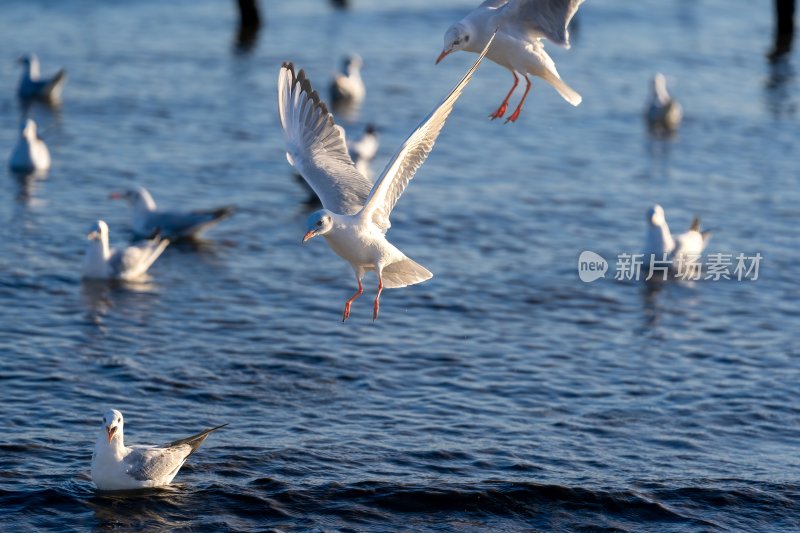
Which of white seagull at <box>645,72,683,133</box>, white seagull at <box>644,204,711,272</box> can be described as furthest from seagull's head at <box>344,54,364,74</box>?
white seagull at <box>644,204,711,272</box>

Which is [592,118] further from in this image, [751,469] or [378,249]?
[378,249]

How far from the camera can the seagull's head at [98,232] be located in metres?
15.6

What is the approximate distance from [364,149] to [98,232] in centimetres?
528

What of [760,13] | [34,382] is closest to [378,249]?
[34,382]

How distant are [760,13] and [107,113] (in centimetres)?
1757

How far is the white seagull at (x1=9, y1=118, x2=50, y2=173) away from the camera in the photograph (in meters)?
19.2

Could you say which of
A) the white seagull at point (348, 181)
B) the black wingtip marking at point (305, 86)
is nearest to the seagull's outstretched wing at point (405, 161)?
the white seagull at point (348, 181)

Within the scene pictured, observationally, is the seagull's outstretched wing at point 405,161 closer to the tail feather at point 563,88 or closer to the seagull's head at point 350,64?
the tail feather at point 563,88

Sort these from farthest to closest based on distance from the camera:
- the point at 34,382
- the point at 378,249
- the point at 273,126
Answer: the point at 273,126
the point at 34,382
the point at 378,249

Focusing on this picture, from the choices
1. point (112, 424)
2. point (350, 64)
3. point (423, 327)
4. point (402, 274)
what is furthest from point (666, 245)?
point (350, 64)

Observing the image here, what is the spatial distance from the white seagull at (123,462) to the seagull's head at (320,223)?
2310 millimetres

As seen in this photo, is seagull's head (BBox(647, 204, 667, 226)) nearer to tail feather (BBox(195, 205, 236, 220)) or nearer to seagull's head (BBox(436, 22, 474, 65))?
tail feather (BBox(195, 205, 236, 220))

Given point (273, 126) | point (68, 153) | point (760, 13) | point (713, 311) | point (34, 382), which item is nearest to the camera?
point (34, 382)

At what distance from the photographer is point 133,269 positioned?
621 inches
